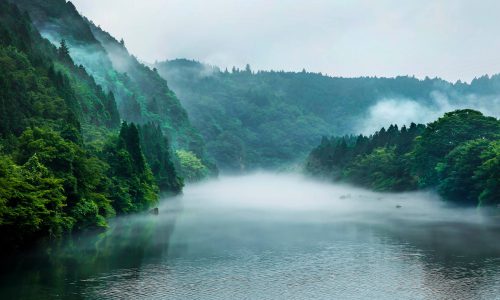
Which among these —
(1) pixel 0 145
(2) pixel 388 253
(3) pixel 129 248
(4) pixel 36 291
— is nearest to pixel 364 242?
(2) pixel 388 253

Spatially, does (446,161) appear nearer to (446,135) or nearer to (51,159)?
(446,135)

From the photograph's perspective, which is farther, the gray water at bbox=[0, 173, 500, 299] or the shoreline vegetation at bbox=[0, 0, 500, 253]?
the shoreline vegetation at bbox=[0, 0, 500, 253]

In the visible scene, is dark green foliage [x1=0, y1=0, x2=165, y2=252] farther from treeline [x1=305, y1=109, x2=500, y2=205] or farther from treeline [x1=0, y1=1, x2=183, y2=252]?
treeline [x1=305, y1=109, x2=500, y2=205]

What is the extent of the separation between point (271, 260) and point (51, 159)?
1151 inches

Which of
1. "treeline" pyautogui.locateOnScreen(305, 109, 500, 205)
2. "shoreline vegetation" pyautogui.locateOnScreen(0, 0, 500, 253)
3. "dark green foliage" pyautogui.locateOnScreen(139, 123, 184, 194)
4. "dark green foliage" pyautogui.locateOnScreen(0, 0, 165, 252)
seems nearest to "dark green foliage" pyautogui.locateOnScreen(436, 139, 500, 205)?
"treeline" pyautogui.locateOnScreen(305, 109, 500, 205)

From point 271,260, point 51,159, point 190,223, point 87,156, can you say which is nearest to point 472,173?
point 190,223

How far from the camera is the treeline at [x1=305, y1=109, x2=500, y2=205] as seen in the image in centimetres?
11069

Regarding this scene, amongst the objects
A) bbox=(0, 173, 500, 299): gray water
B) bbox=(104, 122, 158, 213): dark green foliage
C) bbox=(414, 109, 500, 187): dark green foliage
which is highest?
bbox=(414, 109, 500, 187): dark green foliage

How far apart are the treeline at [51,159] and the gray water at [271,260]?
3900mm

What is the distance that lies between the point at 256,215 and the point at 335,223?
63.0 ft

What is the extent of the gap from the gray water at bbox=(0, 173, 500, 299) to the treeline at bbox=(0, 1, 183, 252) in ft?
12.8

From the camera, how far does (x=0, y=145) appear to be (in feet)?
231

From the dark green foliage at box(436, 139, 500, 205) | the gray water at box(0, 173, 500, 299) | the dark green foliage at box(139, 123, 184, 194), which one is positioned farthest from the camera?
the dark green foliage at box(139, 123, 184, 194)

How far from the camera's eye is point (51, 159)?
71.4 metres
